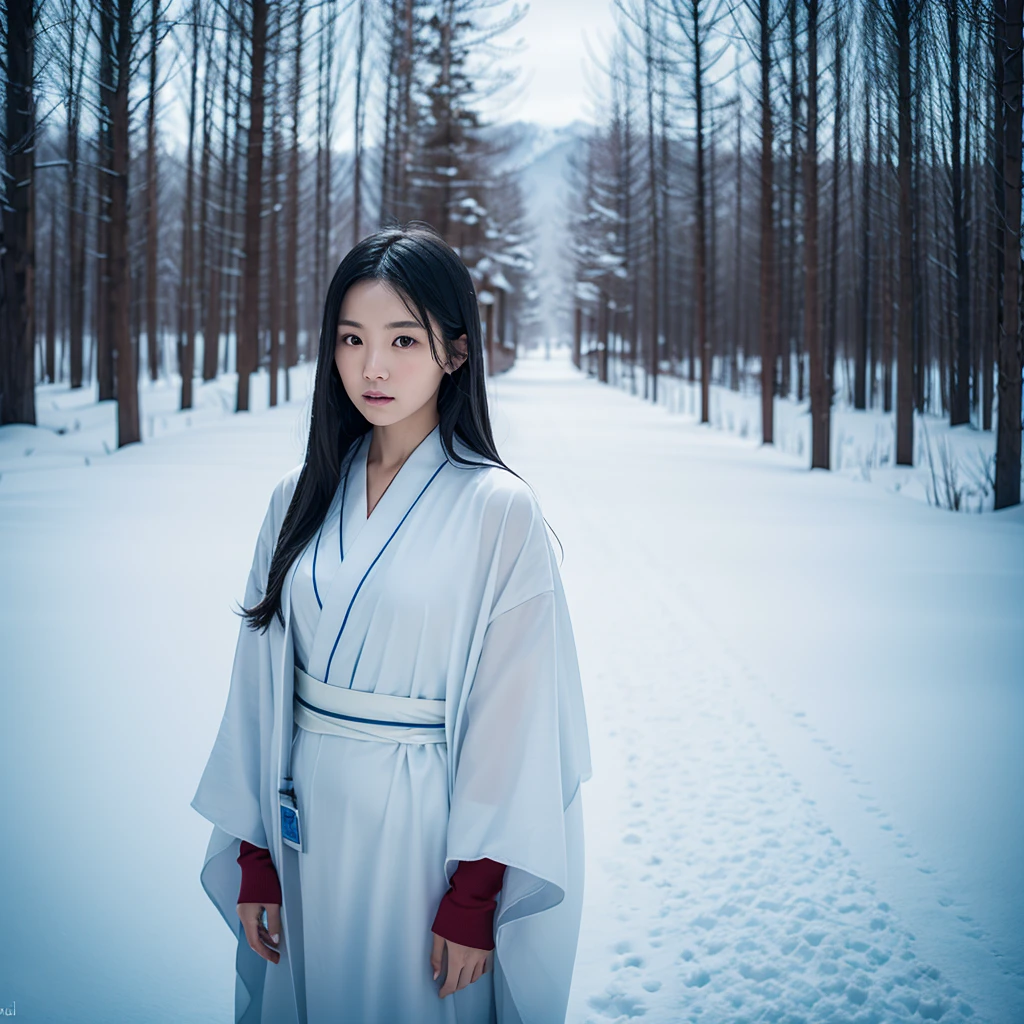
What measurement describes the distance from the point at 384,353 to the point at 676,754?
2.71 meters

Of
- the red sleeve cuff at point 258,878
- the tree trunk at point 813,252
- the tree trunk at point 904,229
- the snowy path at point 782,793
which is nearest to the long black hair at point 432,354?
the red sleeve cuff at point 258,878

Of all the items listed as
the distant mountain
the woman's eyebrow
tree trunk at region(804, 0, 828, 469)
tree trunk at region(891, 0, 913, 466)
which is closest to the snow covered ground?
the woman's eyebrow

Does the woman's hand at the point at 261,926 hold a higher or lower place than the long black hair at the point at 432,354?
lower

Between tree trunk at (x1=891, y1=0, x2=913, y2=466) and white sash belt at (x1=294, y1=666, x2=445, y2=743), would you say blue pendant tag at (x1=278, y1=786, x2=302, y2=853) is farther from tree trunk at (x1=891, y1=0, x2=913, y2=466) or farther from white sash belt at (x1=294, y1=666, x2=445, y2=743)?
tree trunk at (x1=891, y1=0, x2=913, y2=466)

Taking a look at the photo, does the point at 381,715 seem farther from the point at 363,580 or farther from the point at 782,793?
the point at 782,793

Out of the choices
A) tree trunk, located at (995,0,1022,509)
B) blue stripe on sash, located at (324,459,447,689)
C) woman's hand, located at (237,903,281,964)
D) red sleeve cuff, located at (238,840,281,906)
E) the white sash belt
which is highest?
tree trunk, located at (995,0,1022,509)

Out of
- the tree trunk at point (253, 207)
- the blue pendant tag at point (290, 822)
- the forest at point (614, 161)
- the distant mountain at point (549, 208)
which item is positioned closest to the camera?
the blue pendant tag at point (290, 822)

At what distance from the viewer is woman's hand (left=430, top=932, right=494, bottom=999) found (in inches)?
58.2

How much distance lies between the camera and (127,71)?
6.78 m

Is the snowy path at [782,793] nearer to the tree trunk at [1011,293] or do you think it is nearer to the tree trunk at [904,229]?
the tree trunk at [1011,293]

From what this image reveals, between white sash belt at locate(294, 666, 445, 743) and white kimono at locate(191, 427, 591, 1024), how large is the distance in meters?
0.02

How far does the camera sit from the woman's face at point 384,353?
5.08 ft

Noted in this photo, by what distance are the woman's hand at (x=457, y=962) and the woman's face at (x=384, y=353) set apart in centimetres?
91

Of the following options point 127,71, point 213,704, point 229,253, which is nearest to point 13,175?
point 127,71
